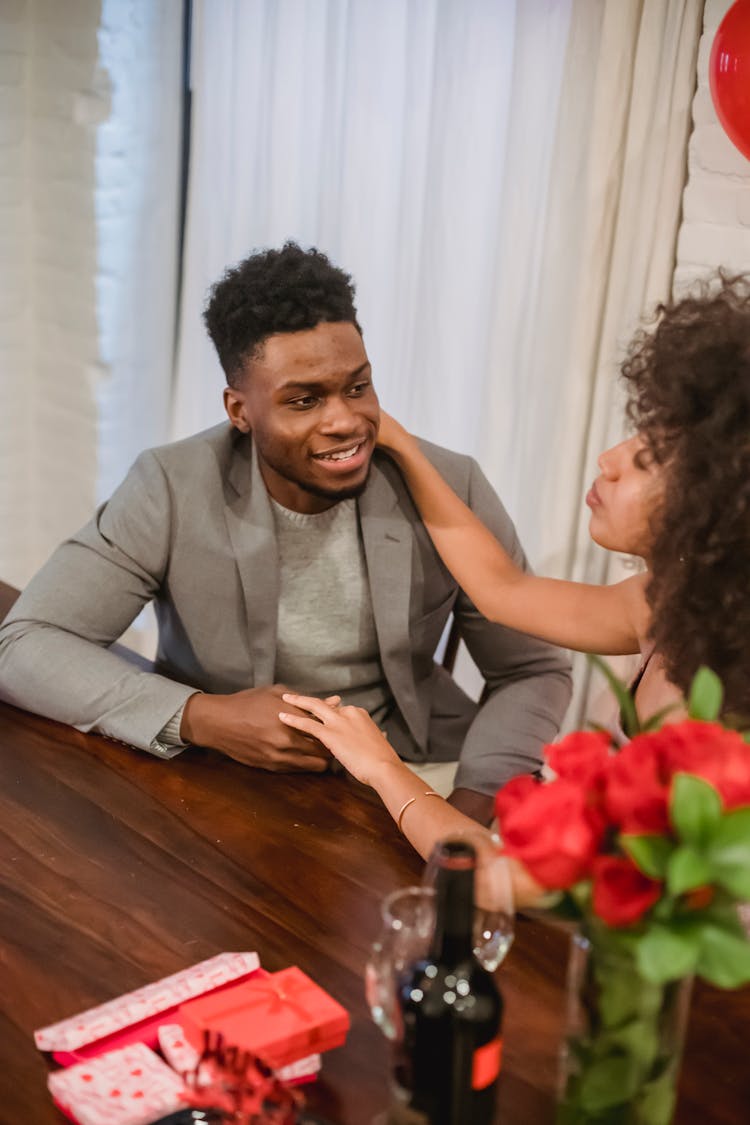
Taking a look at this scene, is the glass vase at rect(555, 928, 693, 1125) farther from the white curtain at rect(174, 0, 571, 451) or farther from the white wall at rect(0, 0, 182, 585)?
the white wall at rect(0, 0, 182, 585)

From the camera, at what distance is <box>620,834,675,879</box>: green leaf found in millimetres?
794

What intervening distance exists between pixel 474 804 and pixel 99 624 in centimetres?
62

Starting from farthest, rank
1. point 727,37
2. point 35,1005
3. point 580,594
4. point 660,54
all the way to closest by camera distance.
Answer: point 660,54, point 727,37, point 580,594, point 35,1005

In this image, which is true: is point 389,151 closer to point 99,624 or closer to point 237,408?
point 237,408

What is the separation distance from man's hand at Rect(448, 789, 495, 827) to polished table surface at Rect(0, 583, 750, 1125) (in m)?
0.30

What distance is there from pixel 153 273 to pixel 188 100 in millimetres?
491

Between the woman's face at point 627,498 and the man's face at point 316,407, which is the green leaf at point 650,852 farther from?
the man's face at point 316,407

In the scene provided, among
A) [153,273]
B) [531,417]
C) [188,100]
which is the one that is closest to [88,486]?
[153,273]

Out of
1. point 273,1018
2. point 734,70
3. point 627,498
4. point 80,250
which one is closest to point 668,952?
point 273,1018

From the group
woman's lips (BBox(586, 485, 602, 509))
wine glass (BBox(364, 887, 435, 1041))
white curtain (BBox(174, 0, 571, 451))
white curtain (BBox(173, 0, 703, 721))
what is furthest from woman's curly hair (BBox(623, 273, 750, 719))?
white curtain (BBox(174, 0, 571, 451))

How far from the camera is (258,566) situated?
1988 millimetres

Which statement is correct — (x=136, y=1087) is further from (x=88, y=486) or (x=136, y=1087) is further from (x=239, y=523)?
(x=88, y=486)

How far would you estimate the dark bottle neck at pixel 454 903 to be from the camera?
847 millimetres

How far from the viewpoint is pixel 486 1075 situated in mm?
917
